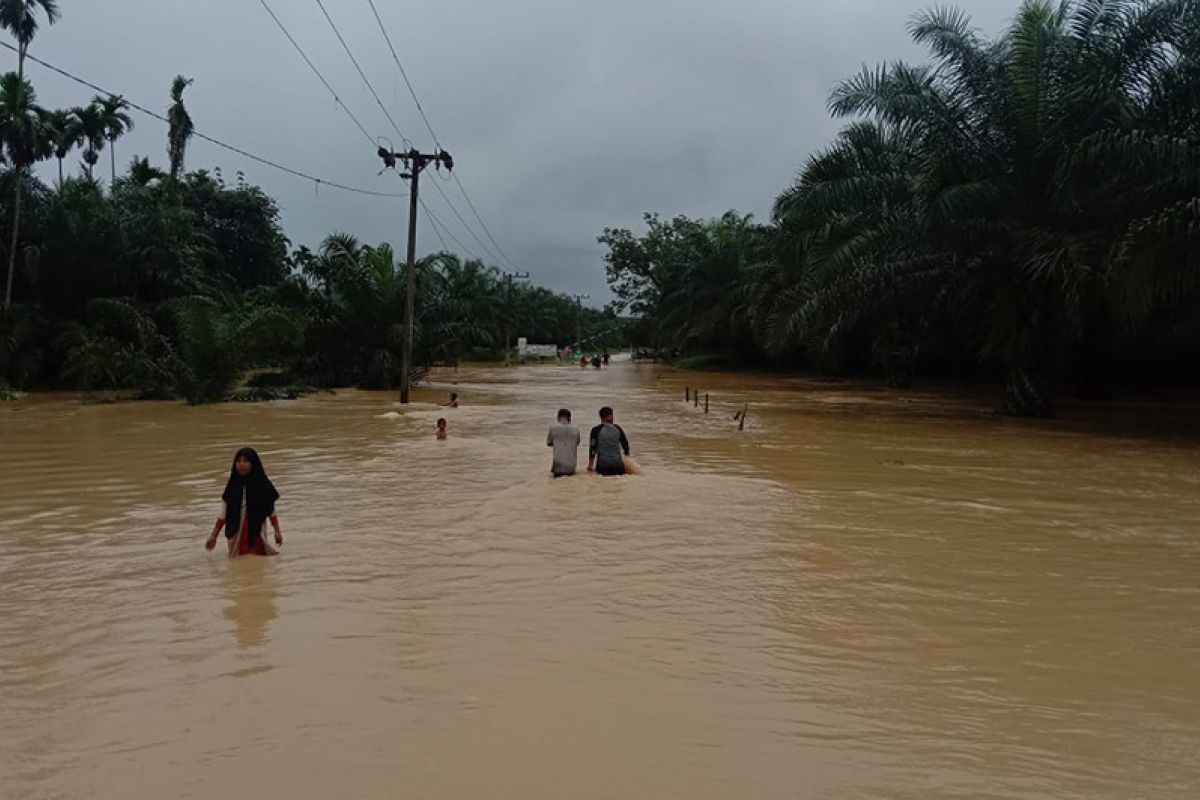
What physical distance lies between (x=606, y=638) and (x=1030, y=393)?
19.6 metres

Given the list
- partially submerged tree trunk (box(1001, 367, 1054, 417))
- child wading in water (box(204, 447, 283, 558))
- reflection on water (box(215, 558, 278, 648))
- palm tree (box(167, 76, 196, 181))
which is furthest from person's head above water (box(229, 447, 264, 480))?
palm tree (box(167, 76, 196, 181))

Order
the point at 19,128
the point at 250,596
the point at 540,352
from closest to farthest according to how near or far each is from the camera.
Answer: the point at 250,596
the point at 19,128
the point at 540,352

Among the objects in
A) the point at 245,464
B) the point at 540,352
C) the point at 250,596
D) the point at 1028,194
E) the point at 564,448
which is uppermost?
the point at 1028,194

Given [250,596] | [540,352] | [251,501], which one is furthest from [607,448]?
[540,352]

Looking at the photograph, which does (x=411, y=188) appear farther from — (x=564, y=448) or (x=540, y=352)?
(x=540, y=352)

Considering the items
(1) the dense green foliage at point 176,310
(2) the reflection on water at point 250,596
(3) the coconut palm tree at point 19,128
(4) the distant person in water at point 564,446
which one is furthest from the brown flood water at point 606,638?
(3) the coconut palm tree at point 19,128

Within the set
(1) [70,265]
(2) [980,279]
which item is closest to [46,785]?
(2) [980,279]

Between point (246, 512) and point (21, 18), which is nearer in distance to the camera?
point (246, 512)

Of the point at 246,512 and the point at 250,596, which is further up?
the point at 246,512

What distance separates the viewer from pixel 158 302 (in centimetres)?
3228

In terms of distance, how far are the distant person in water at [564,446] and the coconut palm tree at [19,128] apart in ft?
78.6

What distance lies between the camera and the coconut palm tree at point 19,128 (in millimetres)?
28047

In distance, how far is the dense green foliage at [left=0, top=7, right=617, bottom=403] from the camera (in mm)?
26641

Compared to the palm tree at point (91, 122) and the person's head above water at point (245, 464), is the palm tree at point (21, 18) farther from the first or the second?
the person's head above water at point (245, 464)
